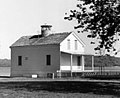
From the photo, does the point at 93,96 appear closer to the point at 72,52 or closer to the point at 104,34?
the point at 104,34

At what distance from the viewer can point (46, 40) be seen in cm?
5047

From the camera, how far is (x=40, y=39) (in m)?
51.8

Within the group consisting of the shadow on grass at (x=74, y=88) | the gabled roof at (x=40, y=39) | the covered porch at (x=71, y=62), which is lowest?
the shadow on grass at (x=74, y=88)

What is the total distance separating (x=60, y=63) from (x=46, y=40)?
16.5 feet

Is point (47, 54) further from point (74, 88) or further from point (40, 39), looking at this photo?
point (74, 88)

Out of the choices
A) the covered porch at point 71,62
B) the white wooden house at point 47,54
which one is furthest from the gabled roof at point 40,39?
the covered porch at point 71,62

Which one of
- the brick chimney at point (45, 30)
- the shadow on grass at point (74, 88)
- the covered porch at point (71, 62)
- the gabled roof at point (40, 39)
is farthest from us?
the brick chimney at point (45, 30)

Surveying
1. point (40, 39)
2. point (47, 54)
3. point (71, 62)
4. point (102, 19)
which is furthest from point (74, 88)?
point (40, 39)

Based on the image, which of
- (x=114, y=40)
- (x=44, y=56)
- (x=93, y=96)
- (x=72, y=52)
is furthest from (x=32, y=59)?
(x=93, y=96)

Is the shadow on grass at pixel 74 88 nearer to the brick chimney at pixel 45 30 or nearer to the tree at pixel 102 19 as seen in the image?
the tree at pixel 102 19

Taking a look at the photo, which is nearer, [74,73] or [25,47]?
[74,73]

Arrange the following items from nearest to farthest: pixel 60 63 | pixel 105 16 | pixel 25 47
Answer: pixel 105 16 → pixel 60 63 → pixel 25 47

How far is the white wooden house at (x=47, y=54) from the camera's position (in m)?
47.9

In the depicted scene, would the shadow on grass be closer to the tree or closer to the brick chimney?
the tree
